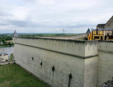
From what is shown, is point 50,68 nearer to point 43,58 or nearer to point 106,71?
point 43,58

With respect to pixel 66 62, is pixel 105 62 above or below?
above

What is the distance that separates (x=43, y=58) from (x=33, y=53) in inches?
107

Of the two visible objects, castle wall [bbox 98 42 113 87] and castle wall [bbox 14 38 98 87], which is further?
castle wall [bbox 98 42 113 87]

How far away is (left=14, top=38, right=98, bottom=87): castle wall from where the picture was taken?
23.3ft

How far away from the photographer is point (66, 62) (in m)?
8.35

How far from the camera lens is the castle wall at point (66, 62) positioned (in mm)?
7116

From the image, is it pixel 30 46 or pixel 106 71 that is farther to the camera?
pixel 30 46

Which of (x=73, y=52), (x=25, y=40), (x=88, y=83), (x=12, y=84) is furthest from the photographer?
(x=25, y=40)

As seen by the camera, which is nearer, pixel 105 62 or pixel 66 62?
pixel 105 62

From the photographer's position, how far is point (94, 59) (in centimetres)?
784

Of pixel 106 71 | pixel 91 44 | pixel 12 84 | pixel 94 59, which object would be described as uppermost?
pixel 91 44

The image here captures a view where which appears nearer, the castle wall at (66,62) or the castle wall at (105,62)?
the castle wall at (66,62)

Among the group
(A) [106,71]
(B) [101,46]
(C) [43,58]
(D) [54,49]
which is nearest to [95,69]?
(A) [106,71]

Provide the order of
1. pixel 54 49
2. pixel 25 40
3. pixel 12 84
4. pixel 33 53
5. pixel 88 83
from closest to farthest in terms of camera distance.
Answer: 1. pixel 88 83
2. pixel 54 49
3. pixel 12 84
4. pixel 33 53
5. pixel 25 40
